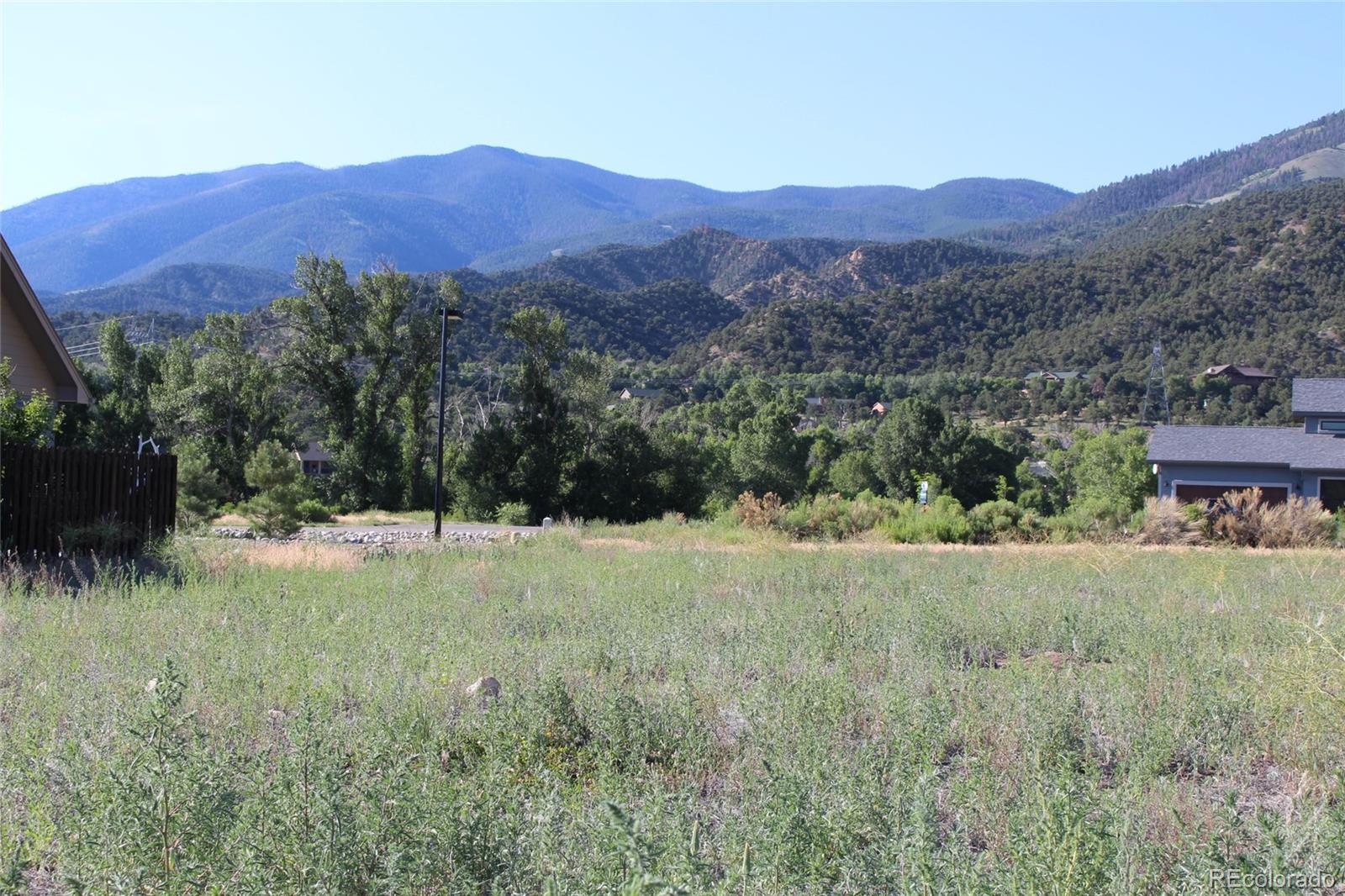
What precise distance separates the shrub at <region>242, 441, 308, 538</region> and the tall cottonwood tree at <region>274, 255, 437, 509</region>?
563 inches

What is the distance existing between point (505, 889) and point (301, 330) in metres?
41.1

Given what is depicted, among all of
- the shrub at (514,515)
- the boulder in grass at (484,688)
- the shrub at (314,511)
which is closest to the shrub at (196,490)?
the shrub at (314,511)

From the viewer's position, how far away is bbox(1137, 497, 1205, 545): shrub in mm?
20469

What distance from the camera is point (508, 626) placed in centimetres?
872

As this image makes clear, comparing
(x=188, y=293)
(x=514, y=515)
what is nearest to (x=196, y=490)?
(x=514, y=515)

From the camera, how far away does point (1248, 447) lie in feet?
108

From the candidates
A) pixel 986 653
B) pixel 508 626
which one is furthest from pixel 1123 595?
pixel 508 626

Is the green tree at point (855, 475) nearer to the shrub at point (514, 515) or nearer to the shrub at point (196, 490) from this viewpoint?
the shrub at point (514, 515)

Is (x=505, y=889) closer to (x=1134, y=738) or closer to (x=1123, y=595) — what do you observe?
(x=1134, y=738)

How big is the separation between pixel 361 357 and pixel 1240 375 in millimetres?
50332

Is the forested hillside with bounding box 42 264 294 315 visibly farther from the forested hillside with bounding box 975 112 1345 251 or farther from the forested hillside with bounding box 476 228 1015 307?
the forested hillside with bounding box 975 112 1345 251

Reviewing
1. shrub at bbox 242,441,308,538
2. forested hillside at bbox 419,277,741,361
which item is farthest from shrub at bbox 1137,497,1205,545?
forested hillside at bbox 419,277,741,361

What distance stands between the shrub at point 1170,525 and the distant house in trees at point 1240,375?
44758 mm

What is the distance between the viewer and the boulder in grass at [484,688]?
246 inches
